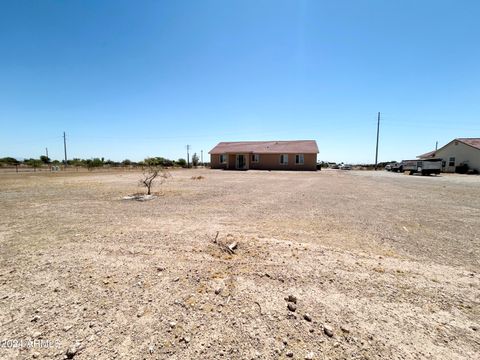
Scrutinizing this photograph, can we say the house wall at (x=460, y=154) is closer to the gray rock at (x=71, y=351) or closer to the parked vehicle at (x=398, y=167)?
the parked vehicle at (x=398, y=167)

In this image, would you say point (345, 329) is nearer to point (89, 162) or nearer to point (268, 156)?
point (268, 156)

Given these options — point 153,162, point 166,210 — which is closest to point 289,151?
point 153,162

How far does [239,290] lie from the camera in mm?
2752

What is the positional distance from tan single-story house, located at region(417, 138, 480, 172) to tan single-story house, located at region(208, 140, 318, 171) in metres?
19.0

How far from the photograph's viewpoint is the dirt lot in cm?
195

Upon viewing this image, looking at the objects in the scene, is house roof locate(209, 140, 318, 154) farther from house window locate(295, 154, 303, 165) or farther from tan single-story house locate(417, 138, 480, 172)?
tan single-story house locate(417, 138, 480, 172)

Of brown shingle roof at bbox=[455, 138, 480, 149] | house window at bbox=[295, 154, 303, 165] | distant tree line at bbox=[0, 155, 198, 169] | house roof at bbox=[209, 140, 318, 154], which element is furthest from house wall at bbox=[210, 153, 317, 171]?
brown shingle roof at bbox=[455, 138, 480, 149]

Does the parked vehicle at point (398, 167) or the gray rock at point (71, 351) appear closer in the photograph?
the gray rock at point (71, 351)

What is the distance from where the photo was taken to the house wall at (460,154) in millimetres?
28592

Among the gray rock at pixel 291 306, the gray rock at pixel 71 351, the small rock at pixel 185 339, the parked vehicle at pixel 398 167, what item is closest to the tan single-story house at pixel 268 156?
the parked vehicle at pixel 398 167

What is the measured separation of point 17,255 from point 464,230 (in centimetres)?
922

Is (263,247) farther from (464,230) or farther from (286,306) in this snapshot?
(464,230)

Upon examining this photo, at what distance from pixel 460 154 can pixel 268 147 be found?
2659 cm

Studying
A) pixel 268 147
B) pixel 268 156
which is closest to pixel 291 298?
pixel 268 156
